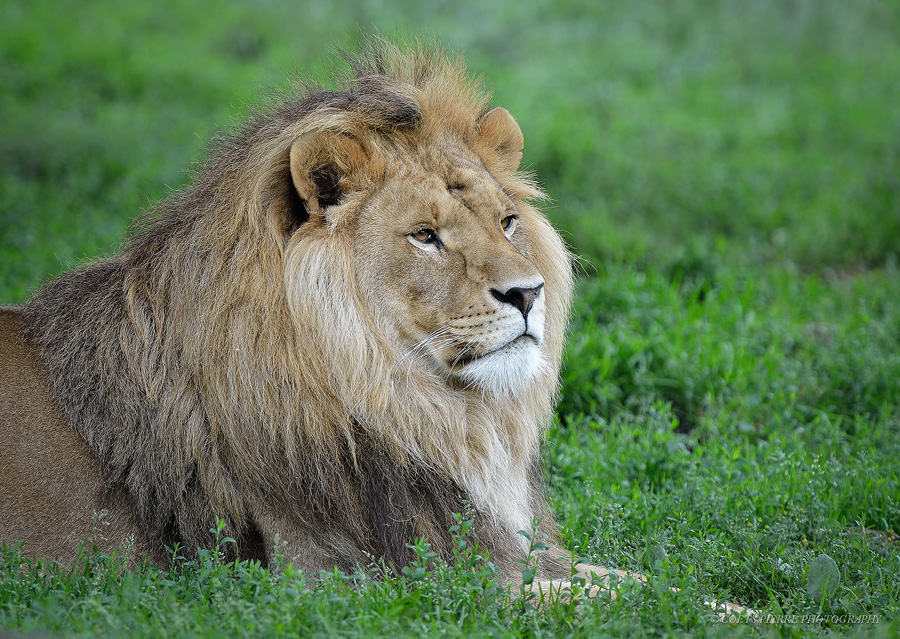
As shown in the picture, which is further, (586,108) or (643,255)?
(586,108)

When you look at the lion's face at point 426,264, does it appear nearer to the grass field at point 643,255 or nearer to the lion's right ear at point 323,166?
the lion's right ear at point 323,166

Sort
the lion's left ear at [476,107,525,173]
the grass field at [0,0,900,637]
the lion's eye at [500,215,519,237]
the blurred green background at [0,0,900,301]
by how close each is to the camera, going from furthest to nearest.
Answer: the blurred green background at [0,0,900,301] < the lion's left ear at [476,107,525,173] < the lion's eye at [500,215,519,237] < the grass field at [0,0,900,637]

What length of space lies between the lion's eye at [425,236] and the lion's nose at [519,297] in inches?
11.9

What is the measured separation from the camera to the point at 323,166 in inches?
128

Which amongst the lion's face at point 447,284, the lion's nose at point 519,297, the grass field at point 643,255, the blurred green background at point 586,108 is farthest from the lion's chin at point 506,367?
the blurred green background at point 586,108

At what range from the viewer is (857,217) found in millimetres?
8023

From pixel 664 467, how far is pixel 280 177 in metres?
2.40

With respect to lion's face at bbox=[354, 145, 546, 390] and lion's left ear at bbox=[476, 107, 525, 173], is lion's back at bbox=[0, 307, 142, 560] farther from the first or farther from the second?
lion's left ear at bbox=[476, 107, 525, 173]

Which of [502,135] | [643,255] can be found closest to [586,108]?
[643,255]

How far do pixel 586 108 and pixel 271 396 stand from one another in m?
8.01

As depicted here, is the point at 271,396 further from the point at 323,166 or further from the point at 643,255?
the point at 643,255

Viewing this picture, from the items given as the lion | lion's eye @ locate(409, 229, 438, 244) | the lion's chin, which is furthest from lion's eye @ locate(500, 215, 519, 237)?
the lion's chin

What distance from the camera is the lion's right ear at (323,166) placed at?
10.5 ft

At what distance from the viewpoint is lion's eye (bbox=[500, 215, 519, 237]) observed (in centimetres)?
354
